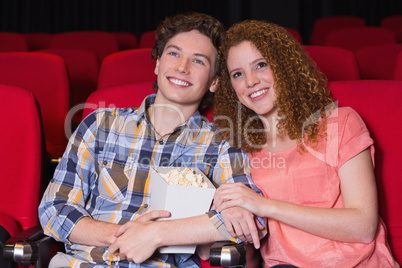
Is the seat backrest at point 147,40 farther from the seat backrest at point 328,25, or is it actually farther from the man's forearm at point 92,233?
the man's forearm at point 92,233

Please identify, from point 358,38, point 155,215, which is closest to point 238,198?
point 155,215

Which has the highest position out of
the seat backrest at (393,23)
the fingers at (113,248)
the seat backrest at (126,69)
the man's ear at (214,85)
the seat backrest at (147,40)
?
the man's ear at (214,85)

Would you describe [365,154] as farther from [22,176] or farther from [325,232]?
[22,176]

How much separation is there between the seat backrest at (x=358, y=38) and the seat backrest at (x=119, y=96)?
6.62 feet

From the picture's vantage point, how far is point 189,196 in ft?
4.12

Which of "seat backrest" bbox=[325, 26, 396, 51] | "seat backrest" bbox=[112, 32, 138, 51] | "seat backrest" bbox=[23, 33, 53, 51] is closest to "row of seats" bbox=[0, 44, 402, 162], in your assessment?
"seat backrest" bbox=[325, 26, 396, 51]

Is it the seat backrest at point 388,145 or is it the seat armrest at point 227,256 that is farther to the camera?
the seat backrest at point 388,145

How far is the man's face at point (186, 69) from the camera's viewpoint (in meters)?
1.54

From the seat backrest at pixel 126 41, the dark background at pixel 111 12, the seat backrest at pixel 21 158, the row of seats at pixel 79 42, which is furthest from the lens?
the dark background at pixel 111 12

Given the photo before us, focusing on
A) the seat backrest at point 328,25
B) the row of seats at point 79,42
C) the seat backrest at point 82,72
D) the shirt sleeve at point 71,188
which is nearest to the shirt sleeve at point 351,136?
the shirt sleeve at point 71,188

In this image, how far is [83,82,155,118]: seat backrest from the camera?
1636 millimetres

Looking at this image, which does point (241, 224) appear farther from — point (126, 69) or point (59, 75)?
point (59, 75)

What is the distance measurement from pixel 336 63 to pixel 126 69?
80 cm

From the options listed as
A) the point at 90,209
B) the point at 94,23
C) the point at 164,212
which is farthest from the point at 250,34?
the point at 94,23
